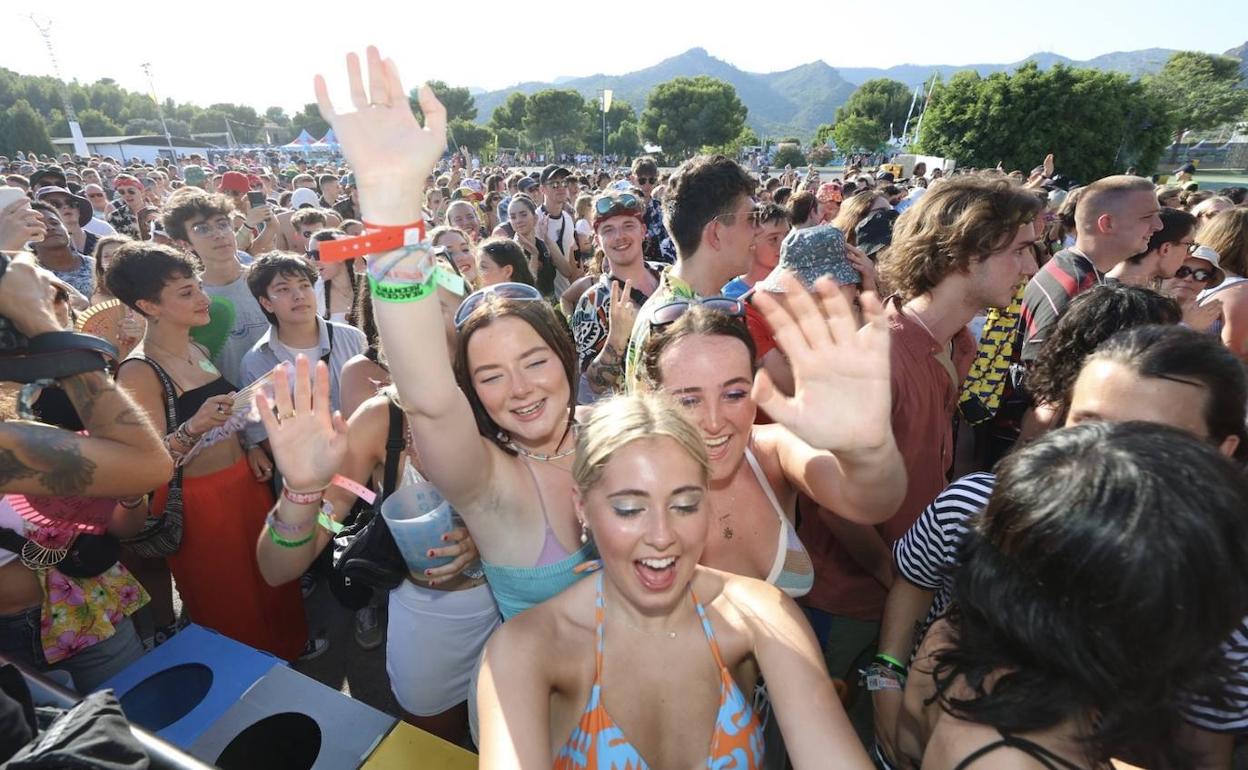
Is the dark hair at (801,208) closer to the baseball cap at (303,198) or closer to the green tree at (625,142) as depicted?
the baseball cap at (303,198)

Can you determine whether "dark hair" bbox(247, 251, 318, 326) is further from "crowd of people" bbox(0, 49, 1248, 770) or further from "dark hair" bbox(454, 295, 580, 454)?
"dark hair" bbox(454, 295, 580, 454)

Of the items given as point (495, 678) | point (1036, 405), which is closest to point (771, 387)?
point (495, 678)

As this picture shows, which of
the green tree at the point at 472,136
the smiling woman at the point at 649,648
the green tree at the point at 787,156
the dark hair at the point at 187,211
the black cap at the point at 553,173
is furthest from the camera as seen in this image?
the green tree at the point at 472,136

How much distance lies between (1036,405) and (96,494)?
12.2 ft

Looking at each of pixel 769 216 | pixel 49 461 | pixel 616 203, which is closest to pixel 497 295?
pixel 49 461

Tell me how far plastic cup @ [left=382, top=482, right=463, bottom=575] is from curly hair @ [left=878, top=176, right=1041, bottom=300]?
246 centimetres

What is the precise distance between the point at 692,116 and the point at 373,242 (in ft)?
249

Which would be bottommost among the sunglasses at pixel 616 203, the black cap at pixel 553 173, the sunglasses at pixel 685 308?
the sunglasses at pixel 685 308

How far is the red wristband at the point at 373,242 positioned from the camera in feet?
4.76

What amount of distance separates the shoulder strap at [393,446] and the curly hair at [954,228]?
2504 mm

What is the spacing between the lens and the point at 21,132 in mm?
46094

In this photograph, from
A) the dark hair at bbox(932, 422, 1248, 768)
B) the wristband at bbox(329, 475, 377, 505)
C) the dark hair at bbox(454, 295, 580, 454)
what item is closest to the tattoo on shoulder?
the wristband at bbox(329, 475, 377, 505)

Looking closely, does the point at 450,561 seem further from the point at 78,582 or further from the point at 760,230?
the point at 760,230

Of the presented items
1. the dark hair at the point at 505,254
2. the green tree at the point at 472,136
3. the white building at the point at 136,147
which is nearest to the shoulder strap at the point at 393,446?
the dark hair at the point at 505,254
